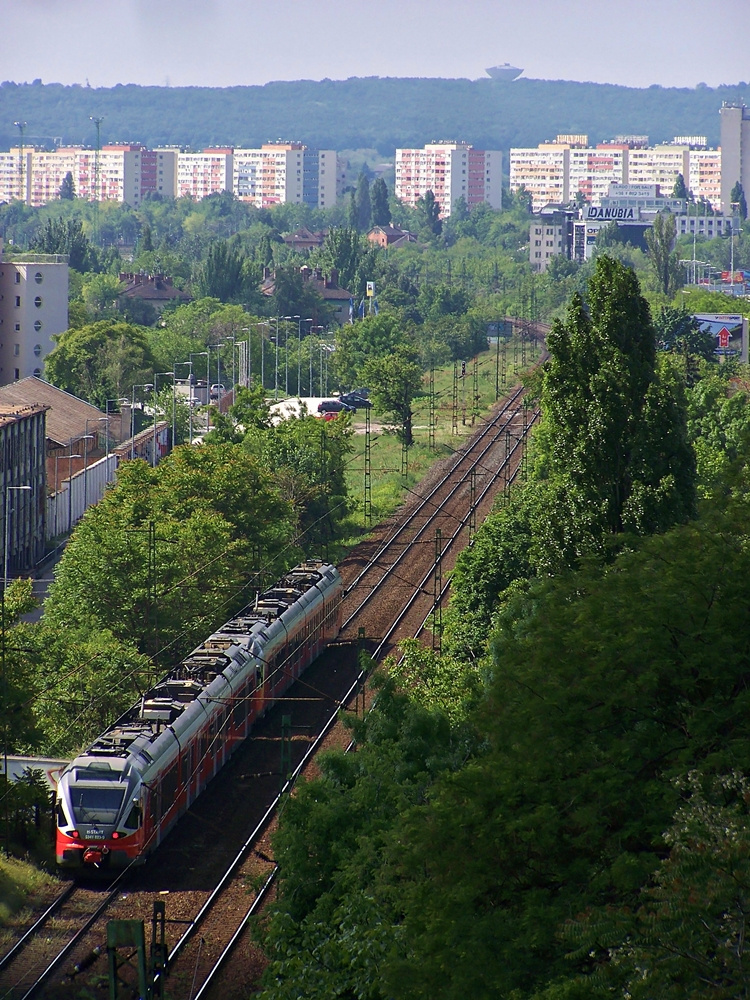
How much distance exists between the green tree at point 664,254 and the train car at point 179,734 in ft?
274

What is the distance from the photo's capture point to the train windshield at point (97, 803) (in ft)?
80.9

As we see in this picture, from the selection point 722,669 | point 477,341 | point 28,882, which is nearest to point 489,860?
point 722,669

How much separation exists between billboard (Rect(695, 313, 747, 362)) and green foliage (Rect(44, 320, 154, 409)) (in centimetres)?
3246

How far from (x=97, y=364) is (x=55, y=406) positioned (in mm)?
18841

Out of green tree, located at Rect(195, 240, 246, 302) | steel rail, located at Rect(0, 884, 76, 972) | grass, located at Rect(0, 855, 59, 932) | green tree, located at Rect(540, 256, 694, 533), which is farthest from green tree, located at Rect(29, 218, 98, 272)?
steel rail, located at Rect(0, 884, 76, 972)

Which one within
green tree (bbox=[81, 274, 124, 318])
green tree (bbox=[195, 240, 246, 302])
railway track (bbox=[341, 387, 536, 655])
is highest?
green tree (bbox=[195, 240, 246, 302])

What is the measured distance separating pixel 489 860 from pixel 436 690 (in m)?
12.2

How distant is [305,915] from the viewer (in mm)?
20281

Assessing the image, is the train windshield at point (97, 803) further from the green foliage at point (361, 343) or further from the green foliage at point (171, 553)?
the green foliage at point (361, 343)

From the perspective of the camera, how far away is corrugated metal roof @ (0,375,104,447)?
62.5m

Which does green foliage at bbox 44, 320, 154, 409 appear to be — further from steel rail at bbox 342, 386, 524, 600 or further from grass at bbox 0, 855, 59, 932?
grass at bbox 0, 855, 59, 932

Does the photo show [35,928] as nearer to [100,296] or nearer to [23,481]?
[23,481]

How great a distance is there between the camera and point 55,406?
67.1 m

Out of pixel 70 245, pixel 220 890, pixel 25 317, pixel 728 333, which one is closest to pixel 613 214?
pixel 70 245
